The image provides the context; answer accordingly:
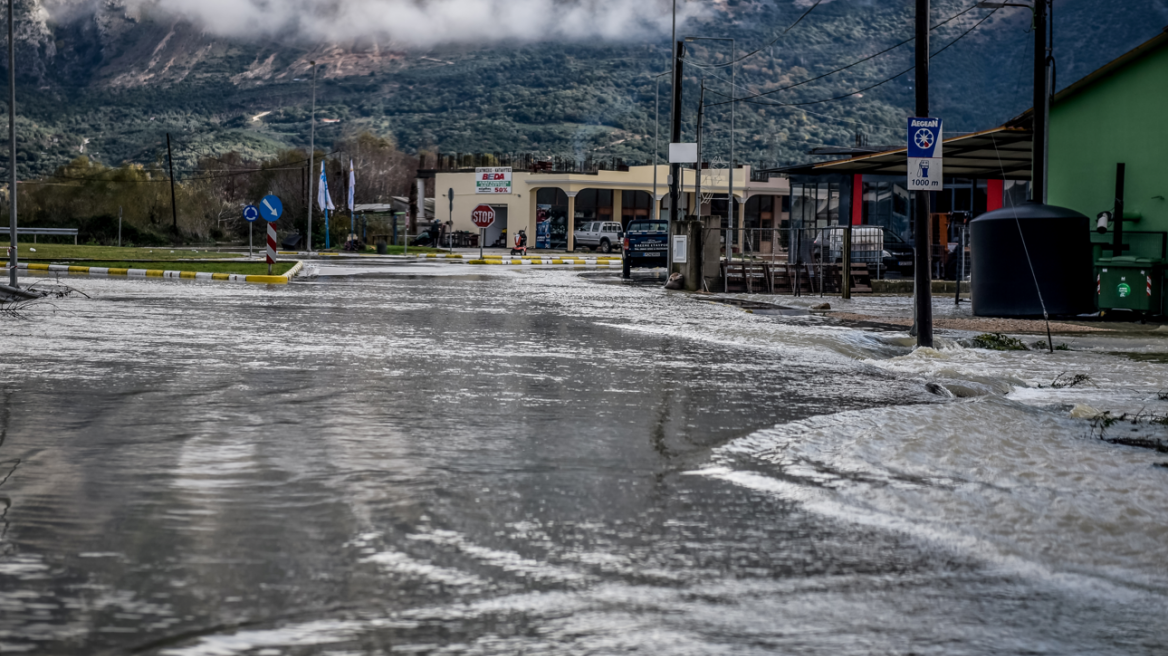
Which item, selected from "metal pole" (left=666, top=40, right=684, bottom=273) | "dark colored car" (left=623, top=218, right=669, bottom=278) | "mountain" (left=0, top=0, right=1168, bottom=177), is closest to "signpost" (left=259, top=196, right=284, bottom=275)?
"metal pole" (left=666, top=40, right=684, bottom=273)

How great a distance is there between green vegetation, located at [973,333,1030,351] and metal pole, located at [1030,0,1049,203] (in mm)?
6207

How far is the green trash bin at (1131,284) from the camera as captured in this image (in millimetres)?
22547

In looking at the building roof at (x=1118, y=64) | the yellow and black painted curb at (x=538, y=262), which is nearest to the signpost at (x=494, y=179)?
the yellow and black painted curb at (x=538, y=262)

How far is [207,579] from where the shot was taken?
509cm

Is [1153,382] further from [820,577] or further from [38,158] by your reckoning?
[38,158]

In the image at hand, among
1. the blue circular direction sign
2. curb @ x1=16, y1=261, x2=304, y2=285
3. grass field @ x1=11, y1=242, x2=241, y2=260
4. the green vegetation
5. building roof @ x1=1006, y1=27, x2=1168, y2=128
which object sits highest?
building roof @ x1=1006, y1=27, x2=1168, y2=128

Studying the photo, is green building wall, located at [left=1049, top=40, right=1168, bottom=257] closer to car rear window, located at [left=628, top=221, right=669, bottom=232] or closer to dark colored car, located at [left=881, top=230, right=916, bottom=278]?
dark colored car, located at [left=881, top=230, right=916, bottom=278]

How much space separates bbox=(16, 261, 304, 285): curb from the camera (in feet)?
107

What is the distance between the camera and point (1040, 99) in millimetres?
22656

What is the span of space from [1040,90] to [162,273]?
23.3 m

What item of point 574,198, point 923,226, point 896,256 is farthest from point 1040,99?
point 574,198

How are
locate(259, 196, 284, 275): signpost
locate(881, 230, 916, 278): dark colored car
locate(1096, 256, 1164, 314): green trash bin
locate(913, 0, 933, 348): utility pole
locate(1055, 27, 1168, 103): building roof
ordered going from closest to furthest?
locate(913, 0, 933, 348): utility pole
locate(1096, 256, 1164, 314): green trash bin
locate(1055, 27, 1168, 103): building roof
locate(259, 196, 284, 275): signpost
locate(881, 230, 916, 278): dark colored car

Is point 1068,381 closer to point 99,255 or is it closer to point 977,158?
point 977,158

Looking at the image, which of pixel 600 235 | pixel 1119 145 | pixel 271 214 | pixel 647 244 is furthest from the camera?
pixel 600 235
